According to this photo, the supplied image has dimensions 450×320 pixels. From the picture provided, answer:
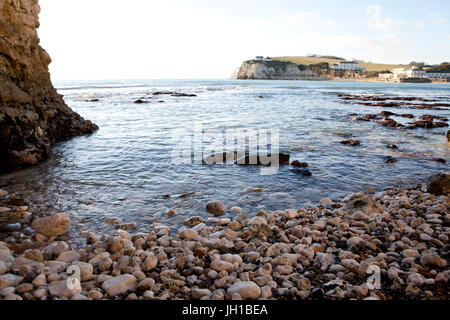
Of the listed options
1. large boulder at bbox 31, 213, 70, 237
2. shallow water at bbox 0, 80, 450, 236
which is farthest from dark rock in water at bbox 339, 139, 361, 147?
large boulder at bbox 31, 213, 70, 237

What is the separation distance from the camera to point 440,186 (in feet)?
19.0

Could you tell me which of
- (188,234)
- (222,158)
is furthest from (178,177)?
(188,234)

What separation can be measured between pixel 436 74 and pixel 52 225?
161810mm

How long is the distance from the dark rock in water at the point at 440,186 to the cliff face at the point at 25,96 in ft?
32.8

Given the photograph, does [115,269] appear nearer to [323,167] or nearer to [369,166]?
[323,167]

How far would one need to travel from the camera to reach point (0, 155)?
23.7ft

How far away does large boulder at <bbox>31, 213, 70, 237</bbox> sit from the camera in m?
4.34

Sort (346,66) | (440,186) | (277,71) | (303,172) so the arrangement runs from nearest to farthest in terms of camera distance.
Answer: (440,186) → (303,172) → (277,71) → (346,66)

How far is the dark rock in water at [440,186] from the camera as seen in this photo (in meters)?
5.72

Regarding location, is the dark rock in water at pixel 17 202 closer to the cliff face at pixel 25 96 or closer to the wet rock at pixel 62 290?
the cliff face at pixel 25 96

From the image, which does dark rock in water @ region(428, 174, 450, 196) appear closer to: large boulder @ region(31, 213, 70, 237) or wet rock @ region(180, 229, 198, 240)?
wet rock @ region(180, 229, 198, 240)

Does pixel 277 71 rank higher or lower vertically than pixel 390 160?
higher

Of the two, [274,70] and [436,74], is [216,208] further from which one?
[436,74]
